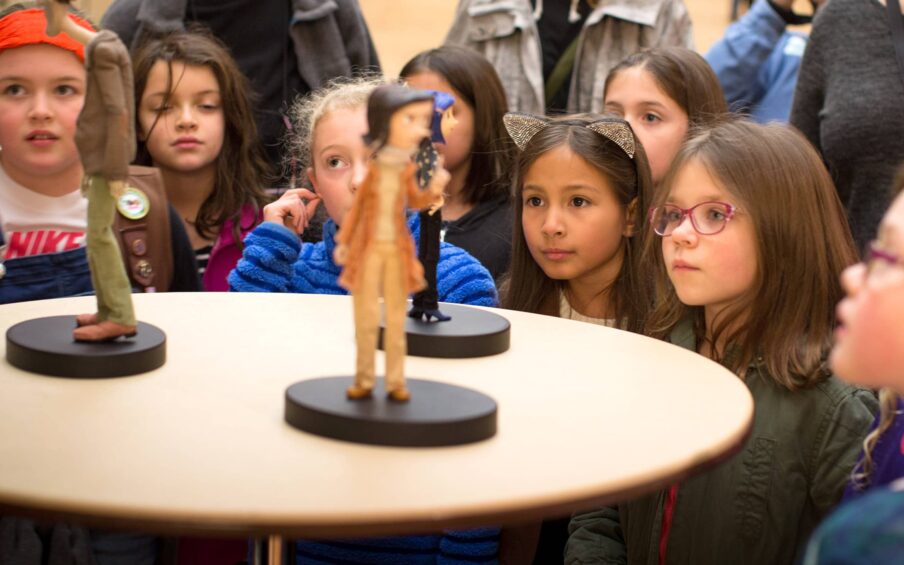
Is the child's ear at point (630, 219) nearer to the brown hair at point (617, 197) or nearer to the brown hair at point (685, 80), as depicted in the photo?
A: the brown hair at point (617, 197)

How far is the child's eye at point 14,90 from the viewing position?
2428 millimetres

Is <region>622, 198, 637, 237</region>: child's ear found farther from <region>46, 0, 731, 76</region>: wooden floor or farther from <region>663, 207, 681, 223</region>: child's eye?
<region>46, 0, 731, 76</region>: wooden floor

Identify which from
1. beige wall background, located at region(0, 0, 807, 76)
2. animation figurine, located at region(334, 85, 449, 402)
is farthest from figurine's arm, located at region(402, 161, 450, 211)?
beige wall background, located at region(0, 0, 807, 76)

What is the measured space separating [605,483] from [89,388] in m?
0.67

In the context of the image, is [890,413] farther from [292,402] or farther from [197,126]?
[197,126]

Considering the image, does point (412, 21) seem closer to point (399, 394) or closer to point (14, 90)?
point (14, 90)

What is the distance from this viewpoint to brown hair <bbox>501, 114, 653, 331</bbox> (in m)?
2.52

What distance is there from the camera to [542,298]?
2574 mm

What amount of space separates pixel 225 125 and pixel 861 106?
5.92ft

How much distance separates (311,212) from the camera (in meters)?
2.72

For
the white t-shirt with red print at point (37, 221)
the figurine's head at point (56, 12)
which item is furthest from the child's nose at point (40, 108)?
the figurine's head at point (56, 12)

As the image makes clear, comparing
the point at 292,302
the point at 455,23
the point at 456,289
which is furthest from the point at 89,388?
the point at 455,23

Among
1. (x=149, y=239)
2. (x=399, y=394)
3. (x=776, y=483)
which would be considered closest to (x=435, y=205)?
(x=399, y=394)

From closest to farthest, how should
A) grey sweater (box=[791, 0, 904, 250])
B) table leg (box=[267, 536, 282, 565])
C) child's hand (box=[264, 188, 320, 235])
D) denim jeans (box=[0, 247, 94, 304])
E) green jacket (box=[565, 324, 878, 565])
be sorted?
table leg (box=[267, 536, 282, 565]) < green jacket (box=[565, 324, 878, 565]) < denim jeans (box=[0, 247, 94, 304]) < child's hand (box=[264, 188, 320, 235]) < grey sweater (box=[791, 0, 904, 250])
